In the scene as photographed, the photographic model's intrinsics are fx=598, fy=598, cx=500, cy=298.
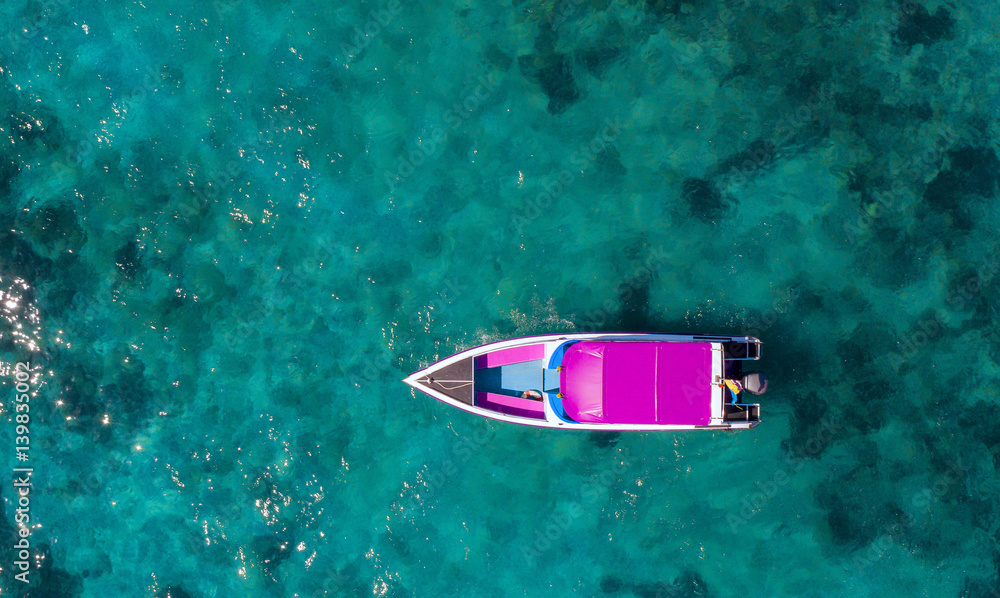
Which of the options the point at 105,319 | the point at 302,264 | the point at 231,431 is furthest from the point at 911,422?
the point at 105,319

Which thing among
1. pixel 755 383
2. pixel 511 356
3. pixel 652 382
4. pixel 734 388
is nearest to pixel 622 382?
pixel 652 382

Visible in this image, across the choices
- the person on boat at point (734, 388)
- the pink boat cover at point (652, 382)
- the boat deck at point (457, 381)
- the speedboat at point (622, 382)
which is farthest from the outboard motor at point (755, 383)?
the boat deck at point (457, 381)

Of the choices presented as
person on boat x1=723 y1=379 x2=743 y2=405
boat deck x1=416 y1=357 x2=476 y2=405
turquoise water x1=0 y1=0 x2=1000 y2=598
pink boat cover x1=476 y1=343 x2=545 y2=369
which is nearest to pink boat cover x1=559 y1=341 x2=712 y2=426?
person on boat x1=723 y1=379 x2=743 y2=405

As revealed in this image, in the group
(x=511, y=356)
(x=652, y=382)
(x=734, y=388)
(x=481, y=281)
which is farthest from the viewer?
(x=481, y=281)

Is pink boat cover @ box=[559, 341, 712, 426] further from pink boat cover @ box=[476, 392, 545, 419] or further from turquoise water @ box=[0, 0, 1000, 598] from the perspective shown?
turquoise water @ box=[0, 0, 1000, 598]

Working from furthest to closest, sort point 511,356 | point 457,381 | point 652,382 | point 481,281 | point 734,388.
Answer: point 481,281 < point 457,381 < point 511,356 < point 734,388 < point 652,382

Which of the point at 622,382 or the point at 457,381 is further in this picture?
the point at 457,381

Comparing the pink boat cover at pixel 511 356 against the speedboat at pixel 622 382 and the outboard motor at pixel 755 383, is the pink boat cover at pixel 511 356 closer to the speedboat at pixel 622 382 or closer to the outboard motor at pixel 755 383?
the speedboat at pixel 622 382

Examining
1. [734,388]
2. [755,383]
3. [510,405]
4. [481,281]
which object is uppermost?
[481,281]

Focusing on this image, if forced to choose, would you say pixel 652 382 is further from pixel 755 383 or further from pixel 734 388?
pixel 755 383
